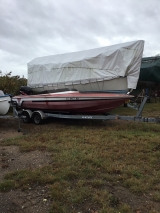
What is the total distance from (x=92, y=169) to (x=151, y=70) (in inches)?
554

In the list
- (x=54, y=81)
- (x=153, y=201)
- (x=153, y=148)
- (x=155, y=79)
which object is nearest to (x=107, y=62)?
(x=54, y=81)

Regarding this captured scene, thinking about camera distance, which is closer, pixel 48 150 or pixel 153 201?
pixel 153 201

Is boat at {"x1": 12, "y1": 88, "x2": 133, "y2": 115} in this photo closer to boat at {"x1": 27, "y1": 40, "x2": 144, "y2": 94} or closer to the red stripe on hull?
the red stripe on hull

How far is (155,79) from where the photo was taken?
57.0 feet

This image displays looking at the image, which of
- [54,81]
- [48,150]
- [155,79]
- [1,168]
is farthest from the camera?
[155,79]

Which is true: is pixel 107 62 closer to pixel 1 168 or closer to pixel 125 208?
pixel 1 168

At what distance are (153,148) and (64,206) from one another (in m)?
3.20

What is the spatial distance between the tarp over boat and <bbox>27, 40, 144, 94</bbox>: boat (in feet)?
25.4

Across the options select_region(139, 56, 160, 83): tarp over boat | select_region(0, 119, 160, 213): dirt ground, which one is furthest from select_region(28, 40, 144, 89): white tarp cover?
select_region(139, 56, 160, 83): tarp over boat

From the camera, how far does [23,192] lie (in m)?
3.60

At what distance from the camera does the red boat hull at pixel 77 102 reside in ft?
26.5

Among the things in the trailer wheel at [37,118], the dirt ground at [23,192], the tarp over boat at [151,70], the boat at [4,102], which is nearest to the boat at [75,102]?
the trailer wheel at [37,118]

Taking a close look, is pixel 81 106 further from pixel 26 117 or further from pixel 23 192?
pixel 23 192

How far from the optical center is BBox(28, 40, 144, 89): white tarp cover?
30.5 feet
